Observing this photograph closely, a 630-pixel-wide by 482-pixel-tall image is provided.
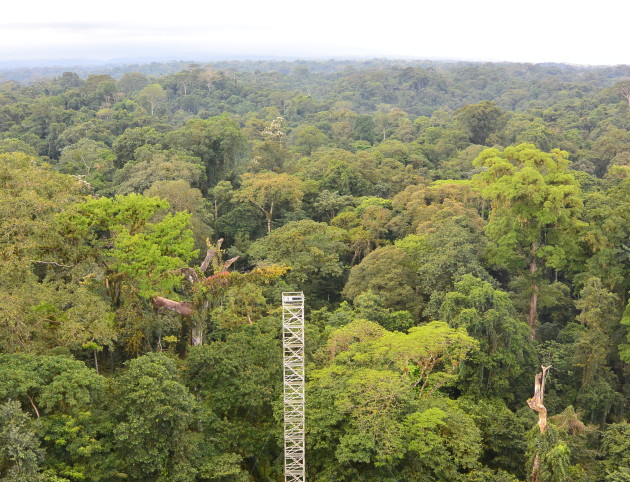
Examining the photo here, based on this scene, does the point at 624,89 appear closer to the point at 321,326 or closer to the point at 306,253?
the point at 306,253

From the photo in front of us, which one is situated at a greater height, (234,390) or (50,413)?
(50,413)

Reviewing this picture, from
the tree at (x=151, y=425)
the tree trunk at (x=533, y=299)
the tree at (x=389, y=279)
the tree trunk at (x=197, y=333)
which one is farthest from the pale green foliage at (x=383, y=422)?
the tree trunk at (x=533, y=299)

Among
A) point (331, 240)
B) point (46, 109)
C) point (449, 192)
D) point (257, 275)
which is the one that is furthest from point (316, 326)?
point (46, 109)

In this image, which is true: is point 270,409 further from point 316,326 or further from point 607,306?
point 607,306

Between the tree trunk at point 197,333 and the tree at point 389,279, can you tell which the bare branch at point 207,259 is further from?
the tree at point 389,279

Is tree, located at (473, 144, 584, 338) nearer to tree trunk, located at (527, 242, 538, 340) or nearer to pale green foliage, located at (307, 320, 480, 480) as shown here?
tree trunk, located at (527, 242, 538, 340)
